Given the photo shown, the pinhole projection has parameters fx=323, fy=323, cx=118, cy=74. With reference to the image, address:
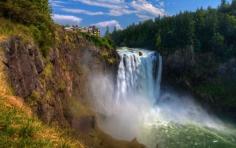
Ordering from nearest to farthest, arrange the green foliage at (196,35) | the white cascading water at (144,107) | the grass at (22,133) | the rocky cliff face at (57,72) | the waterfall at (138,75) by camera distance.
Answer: the grass at (22,133) < the rocky cliff face at (57,72) < the white cascading water at (144,107) < the waterfall at (138,75) < the green foliage at (196,35)

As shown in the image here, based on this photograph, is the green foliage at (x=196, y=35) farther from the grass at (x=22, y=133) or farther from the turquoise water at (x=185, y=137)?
the grass at (x=22, y=133)

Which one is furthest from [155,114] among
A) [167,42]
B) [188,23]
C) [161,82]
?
[188,23]

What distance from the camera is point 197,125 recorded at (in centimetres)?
6900

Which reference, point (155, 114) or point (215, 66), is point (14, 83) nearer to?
point (155, 114)

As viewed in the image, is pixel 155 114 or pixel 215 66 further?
pixel 215 66

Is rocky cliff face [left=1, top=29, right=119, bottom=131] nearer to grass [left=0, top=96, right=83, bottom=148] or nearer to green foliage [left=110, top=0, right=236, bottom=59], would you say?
grass [left=0, top=96, right=83, bottom=148]

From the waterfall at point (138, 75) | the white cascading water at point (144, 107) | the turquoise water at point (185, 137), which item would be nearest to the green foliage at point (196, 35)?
the waterfall at point (138, 75)

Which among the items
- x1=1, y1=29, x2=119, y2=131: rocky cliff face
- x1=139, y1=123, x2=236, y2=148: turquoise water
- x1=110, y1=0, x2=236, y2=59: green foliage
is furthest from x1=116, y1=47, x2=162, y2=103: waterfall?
x1=110, y1=0, x2=236, y2=59: green foliage

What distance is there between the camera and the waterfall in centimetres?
6826

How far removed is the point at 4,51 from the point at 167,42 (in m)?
79.8

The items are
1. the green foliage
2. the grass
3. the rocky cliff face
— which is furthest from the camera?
the green foliage

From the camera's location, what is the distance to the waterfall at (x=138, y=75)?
6826cm

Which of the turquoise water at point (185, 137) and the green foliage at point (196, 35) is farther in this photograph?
the green foliage at point (196, 35)

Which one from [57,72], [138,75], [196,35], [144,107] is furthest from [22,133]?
[196,35]
